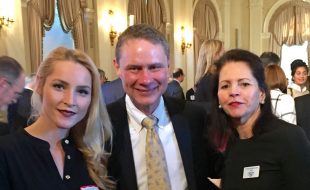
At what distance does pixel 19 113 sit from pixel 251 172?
2.02 meters

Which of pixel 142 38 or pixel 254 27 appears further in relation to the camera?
pixel 254 27

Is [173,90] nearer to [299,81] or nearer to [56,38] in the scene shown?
[299,81]

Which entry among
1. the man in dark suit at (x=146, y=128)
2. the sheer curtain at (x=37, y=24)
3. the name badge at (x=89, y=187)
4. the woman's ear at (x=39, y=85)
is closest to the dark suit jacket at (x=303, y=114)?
the man in dark suit at (x=146, y=128)

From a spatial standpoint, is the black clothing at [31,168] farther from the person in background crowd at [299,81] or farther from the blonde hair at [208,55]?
the person in background crowd at [299,81]

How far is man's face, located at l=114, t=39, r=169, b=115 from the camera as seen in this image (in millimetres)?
1559

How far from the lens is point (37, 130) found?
1448 millimetres

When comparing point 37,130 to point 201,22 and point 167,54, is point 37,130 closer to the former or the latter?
point 167,54

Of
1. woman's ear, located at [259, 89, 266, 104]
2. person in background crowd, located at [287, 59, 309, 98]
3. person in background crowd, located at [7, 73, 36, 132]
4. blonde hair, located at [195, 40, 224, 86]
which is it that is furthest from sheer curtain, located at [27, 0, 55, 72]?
woman's ear, located at [259, 89, 266, 104]

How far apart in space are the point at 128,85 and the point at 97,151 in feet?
1.02

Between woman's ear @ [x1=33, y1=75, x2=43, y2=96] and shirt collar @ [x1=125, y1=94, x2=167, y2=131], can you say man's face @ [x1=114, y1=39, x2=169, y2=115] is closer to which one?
shirt collar @ [x1=125, y1=94, x2=167, y2=131]

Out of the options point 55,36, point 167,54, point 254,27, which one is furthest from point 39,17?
point 254,27

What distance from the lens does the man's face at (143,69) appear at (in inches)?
61.4

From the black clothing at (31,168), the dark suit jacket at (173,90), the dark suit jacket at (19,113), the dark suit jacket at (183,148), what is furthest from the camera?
the dark suit jacket at (173,90)

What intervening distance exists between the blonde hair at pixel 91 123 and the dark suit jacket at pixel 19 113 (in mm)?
1331
